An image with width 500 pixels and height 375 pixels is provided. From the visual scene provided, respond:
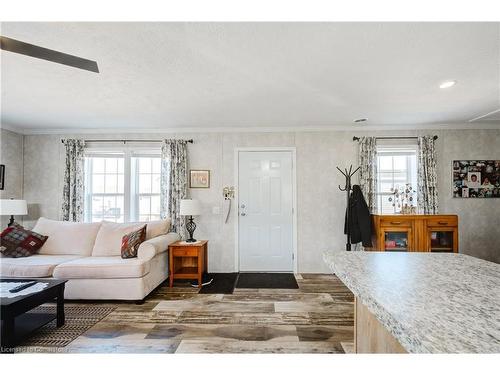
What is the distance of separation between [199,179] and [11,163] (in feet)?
9.91

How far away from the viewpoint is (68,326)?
2549 millimetres

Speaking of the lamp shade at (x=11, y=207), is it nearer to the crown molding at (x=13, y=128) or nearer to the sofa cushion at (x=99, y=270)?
the crown molding at (x=13, y=128)

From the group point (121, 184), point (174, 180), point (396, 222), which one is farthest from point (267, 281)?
point (121, 184)

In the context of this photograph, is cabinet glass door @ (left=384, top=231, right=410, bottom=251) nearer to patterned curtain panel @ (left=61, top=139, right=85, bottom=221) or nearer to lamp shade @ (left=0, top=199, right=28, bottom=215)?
patterned curtain panel @ (left=61, top=139, right=85, bottom=221)

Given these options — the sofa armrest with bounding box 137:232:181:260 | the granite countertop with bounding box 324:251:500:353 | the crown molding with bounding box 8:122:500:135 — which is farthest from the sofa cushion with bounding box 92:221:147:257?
the granite countertop with bounding box 324:251:500:353

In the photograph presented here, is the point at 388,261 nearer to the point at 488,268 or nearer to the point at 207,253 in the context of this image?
the point at 488,268

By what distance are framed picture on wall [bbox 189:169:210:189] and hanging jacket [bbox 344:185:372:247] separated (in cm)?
230

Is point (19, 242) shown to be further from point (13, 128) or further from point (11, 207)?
point (13, 128)

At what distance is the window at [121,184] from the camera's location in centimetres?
449

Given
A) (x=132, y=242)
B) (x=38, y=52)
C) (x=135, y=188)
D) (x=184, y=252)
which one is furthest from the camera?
(x=135, y=188)

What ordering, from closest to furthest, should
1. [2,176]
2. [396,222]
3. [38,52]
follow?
[38,52]
[396,222]
[2,176]

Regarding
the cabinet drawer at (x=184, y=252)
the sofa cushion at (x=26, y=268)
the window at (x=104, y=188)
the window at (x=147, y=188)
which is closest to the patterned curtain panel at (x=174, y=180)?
the window at (x=147, y=188)

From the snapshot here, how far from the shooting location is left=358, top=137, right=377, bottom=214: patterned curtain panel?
4191 millimetres
